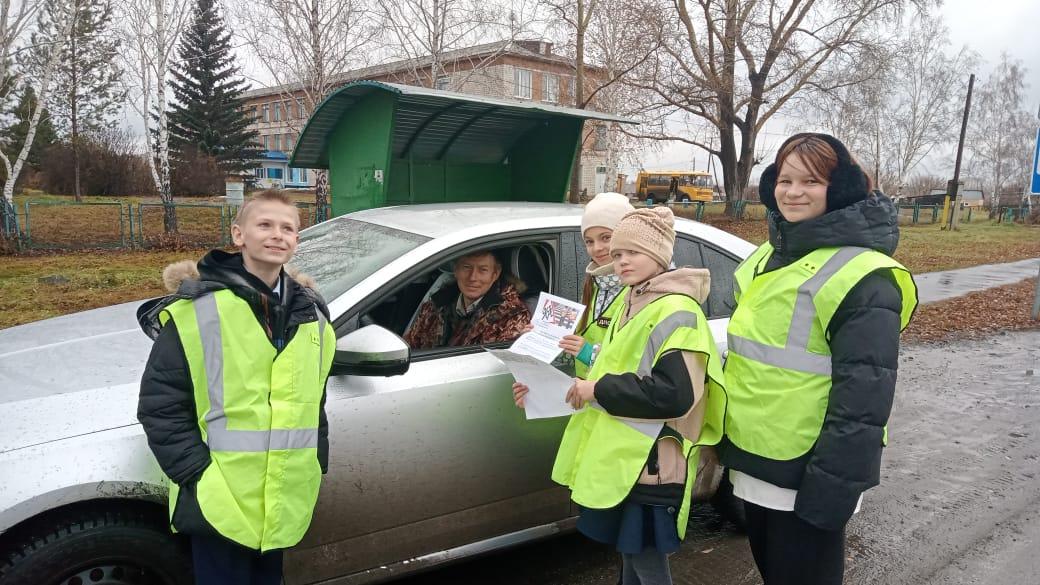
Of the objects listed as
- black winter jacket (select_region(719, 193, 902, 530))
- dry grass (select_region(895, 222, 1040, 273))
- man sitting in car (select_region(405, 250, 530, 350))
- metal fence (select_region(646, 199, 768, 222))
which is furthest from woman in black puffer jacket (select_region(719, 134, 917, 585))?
metal fence (select_region(646, 199, 768, 222))

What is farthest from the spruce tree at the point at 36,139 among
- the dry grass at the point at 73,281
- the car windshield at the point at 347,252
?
the car windshield at the point at 347,252

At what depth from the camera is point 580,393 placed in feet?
7.25

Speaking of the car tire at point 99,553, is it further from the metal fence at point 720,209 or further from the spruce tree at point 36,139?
the spruce tree at point 36,139

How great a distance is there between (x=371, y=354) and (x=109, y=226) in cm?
1527

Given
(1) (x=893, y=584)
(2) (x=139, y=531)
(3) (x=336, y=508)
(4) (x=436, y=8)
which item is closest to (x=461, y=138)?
(3) (x=336, y=508)

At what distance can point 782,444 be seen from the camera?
→ 1.98m

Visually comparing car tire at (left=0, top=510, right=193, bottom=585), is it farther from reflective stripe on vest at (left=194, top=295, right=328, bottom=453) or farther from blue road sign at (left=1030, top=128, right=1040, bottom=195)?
blue road sign at (left=1030, top=128, right=1040, bottom=195)

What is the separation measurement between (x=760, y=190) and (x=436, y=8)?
46.4 ft

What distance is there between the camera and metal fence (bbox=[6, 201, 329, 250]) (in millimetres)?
13711

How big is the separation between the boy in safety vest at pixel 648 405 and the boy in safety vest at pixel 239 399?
88cm

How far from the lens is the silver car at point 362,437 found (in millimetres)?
2033

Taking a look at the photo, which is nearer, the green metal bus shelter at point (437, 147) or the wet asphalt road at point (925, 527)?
the wet asphalt road at point (925, 527)

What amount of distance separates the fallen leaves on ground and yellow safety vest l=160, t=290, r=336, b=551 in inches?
345

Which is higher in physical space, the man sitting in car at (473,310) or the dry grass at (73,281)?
the man sitting in car at (473,310)
